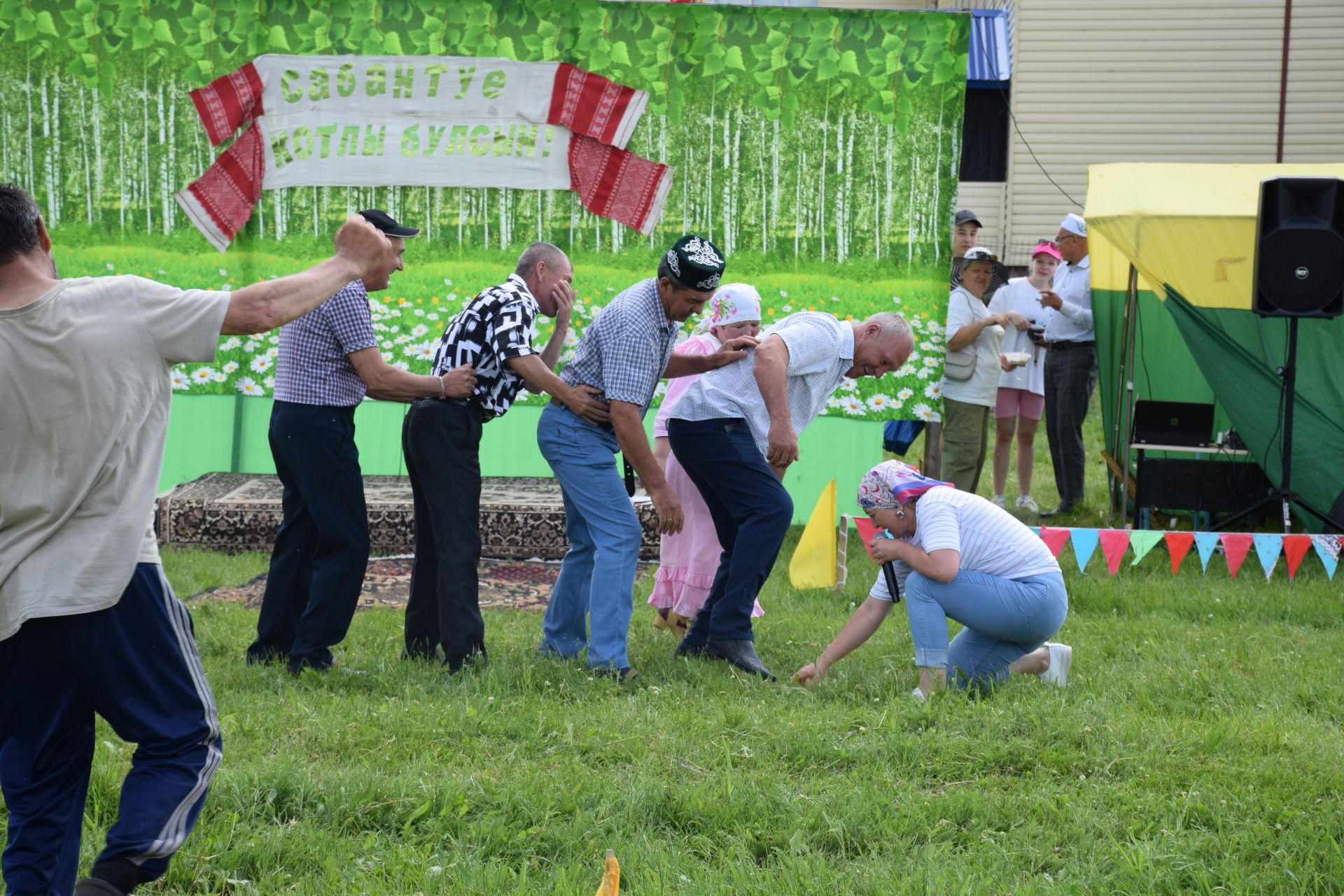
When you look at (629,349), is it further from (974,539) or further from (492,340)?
(974,539)

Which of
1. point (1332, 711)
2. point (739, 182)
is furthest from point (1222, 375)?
point (1332, 711)

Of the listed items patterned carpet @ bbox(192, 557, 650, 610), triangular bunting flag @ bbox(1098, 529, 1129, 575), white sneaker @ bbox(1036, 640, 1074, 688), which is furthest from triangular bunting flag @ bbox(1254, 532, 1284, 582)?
patterned carpet @ bbox(192, 557, 650, 610)

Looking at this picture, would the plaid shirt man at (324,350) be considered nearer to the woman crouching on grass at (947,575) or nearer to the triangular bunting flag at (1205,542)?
the woman crouching on grass at (947,575)

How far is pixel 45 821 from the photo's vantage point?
2965mm

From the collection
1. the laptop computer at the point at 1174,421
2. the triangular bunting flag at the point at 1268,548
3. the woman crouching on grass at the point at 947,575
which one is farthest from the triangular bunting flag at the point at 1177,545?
the woman crouching on grass at the point at 947,575

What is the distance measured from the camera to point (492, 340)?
5.44m

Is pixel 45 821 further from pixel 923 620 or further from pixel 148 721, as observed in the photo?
pixel 923 620

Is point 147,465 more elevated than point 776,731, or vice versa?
point 147,465

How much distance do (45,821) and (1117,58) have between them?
15.8m

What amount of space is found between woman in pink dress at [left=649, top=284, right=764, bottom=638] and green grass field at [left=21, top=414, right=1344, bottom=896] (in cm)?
48

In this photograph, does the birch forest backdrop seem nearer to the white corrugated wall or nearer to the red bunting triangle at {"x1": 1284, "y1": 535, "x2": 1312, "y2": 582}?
the red bunting triangle at {"x1": 1284, "y1": 535, "x2": 1312, "y2": 582}

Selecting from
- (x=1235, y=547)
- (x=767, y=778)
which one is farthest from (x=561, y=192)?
(x=767, y=778)

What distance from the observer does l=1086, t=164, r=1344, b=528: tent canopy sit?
871 cm

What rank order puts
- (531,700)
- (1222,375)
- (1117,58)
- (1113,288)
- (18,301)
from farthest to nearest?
(1117,58)
(1113,288)
(1222,375)
(531,700)
(18,301)
